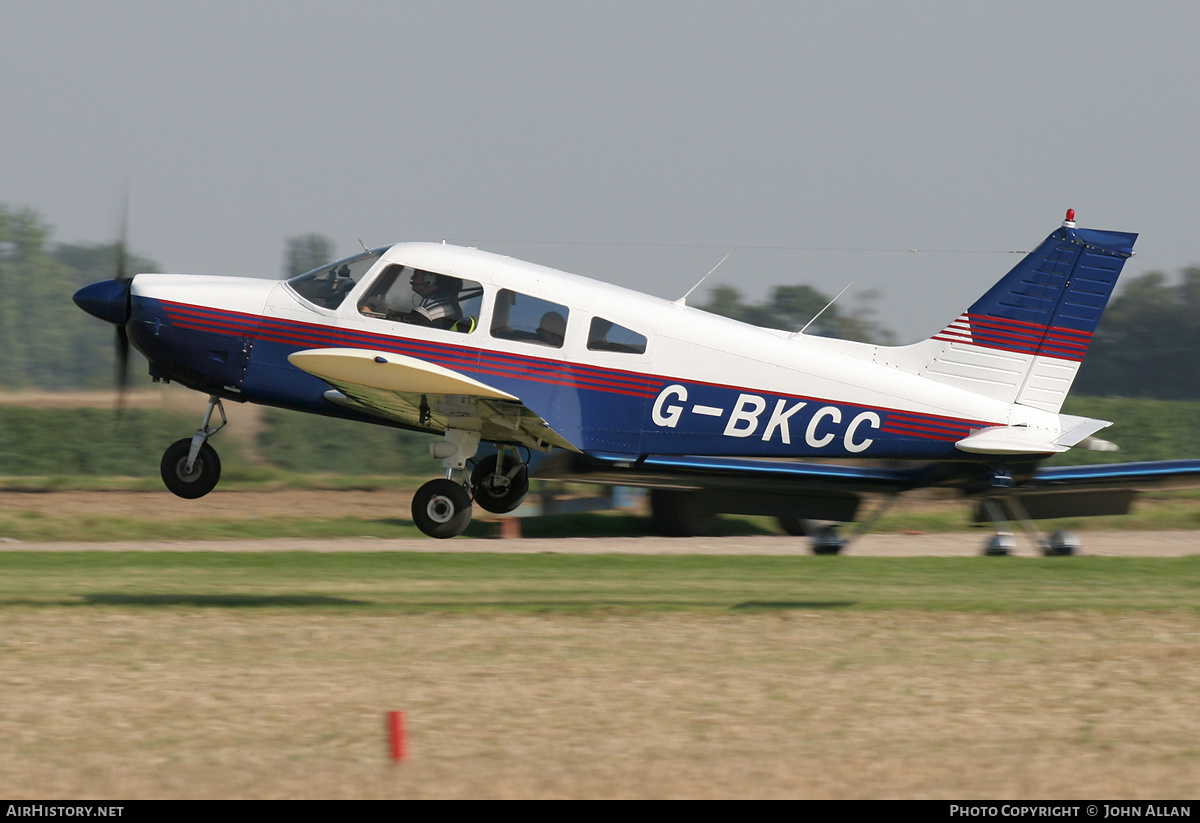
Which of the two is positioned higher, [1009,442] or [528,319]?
[528,319]

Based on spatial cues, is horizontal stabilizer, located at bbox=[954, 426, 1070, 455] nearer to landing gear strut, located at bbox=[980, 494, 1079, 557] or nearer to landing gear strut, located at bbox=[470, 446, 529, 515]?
landing gear strut, located at bbox=[470, 446, 529, 515]

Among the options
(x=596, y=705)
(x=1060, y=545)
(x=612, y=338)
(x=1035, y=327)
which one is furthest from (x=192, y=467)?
(x=1060, y=545)

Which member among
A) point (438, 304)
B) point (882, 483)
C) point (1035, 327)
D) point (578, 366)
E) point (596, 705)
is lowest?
point (882, 483)

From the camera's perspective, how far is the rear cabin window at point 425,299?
10.3 m

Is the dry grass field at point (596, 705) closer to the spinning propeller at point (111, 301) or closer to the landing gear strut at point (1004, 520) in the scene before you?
the spinning propeller at point (111, 301)

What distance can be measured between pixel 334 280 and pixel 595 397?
2.36 meters

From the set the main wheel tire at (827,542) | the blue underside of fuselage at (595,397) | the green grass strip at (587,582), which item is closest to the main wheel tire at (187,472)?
the blue underside of fuselage at (595,397)

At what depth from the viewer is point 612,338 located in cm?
1051

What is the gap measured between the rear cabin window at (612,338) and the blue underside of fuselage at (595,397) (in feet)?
0.60

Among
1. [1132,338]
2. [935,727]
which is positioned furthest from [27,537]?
[1132,338]

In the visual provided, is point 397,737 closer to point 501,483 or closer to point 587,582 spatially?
point 501,483

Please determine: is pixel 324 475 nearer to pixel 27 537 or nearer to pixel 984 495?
pixel 27 537

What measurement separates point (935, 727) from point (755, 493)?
8.76 m

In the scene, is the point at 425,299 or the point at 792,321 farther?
the point at 792,321
